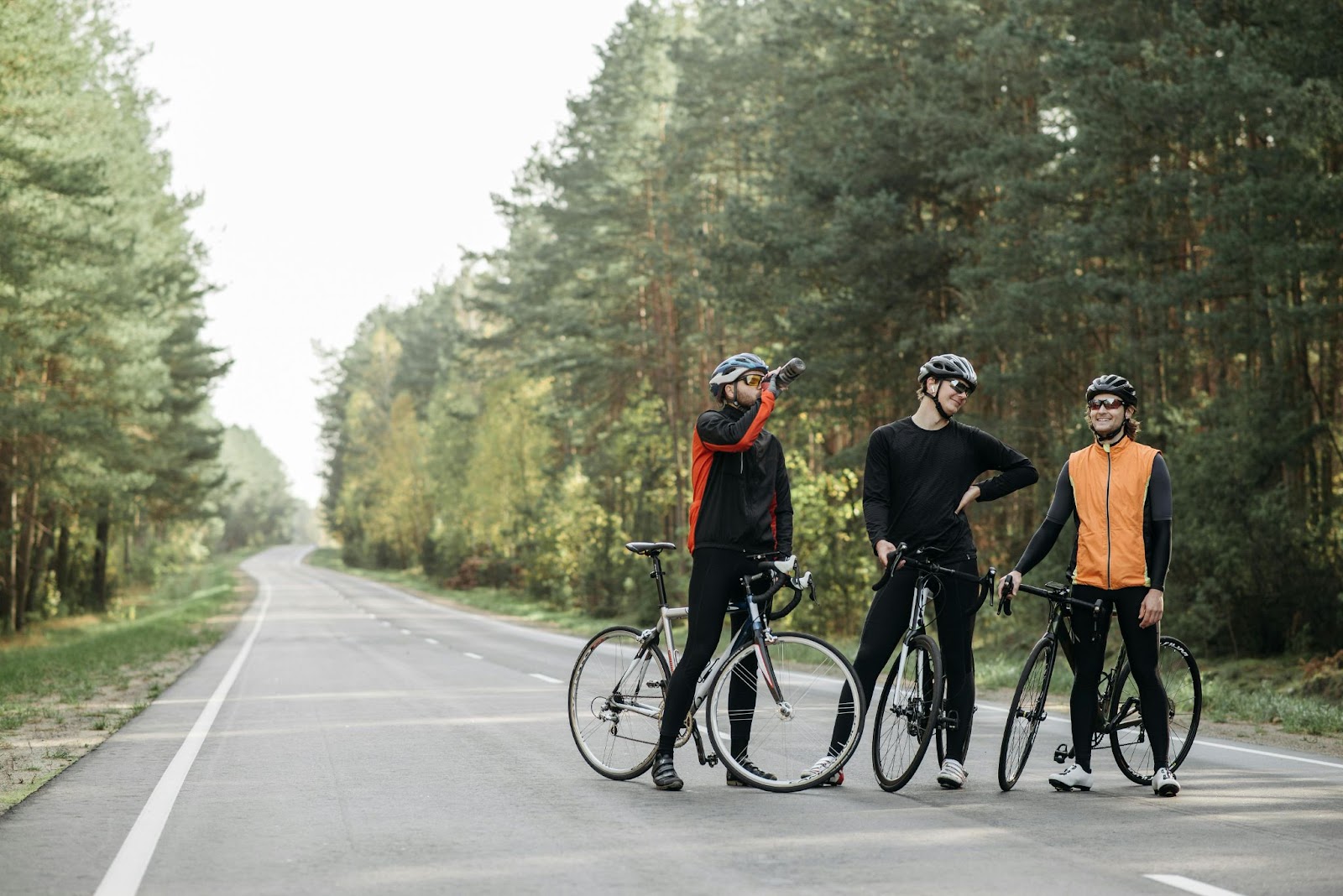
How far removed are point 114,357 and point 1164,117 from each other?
2647cm

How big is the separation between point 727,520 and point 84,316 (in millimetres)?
28755

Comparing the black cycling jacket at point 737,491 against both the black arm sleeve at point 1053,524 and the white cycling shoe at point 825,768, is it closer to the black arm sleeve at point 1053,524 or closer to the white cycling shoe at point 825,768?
the white cycling shoe at point 825,768

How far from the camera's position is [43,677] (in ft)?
64.0

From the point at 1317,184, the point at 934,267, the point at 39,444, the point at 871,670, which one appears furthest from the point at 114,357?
the point at 871,670

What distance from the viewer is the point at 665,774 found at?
7.91 m

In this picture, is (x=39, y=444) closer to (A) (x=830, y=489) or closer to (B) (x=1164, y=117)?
(A) (x=830, y=489)

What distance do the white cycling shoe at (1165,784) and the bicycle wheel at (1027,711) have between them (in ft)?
2.16

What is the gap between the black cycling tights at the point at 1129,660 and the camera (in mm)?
7742

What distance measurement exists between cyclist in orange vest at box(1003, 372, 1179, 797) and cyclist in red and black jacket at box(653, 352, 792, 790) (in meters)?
1.38

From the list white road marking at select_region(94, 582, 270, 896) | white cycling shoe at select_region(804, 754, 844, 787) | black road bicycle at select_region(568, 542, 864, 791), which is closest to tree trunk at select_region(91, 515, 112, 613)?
white road marking at select_region(94, 582, 270, 896)

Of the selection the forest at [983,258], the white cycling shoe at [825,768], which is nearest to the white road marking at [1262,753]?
the white cycling shoe at [825,768]

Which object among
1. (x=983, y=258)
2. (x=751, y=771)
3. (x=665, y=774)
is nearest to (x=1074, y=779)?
(x=751, y=771)

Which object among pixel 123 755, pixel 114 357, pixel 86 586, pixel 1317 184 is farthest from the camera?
pixel 86 586

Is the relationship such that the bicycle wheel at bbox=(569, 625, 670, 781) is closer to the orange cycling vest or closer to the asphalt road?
the asphalt road
